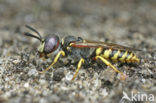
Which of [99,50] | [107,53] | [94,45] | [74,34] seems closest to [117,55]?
[107,53]

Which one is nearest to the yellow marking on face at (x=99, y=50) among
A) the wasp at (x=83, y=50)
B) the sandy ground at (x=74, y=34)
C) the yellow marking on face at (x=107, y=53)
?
the wasp at (x=83, y=50)

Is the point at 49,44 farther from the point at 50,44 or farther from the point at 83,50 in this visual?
the point at 83,50

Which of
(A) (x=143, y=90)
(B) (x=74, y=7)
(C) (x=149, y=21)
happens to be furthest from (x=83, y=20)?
(A) (x=143, y=90)

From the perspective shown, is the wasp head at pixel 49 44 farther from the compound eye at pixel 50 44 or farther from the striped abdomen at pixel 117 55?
the striped abdomen at pixel 117 55

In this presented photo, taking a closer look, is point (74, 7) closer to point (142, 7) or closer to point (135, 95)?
point (142, 7)

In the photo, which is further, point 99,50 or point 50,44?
point 99,50

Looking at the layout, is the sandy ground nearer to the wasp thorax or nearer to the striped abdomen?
the striped abdomen
